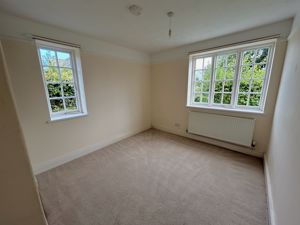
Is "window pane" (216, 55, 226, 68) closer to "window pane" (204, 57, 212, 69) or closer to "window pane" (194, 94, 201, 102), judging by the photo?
"window pane" (204, 57, 212, 69)

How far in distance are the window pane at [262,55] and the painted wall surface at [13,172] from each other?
134 inches

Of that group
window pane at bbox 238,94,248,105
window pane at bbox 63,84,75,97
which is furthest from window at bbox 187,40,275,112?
window pane at bbox 63,84,75,97

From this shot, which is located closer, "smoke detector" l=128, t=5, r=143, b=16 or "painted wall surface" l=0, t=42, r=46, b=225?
"painted wall surface" l=0, t=42, r=46, b=225

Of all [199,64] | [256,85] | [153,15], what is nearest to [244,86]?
[256,85]

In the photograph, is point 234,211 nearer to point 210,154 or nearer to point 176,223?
point 176,223

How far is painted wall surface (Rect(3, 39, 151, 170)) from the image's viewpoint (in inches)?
76.3

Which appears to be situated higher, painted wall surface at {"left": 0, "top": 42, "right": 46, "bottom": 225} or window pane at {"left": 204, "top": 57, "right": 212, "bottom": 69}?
window pane at {"left": 204, "top": 57, "right": 212, "bottom": 69}

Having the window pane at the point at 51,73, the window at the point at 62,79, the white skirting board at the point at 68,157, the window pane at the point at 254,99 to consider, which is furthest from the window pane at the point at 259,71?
the window pane at the point at 51,73

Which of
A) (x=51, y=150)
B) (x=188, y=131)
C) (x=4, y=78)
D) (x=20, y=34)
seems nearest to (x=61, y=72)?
(x=20, y=34)

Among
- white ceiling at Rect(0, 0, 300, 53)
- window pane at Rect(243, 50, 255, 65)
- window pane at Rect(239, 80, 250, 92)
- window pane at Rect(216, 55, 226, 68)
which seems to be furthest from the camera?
window pane at Rect(216, 55, 226, 68)

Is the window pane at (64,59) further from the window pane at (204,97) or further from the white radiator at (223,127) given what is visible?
the window pane at (204,97)

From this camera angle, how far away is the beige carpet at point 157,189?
145 cm

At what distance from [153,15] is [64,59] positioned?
70.1 inches

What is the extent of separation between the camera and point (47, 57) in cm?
223
